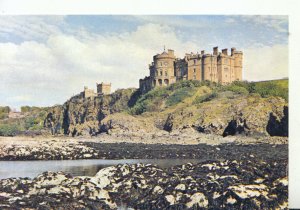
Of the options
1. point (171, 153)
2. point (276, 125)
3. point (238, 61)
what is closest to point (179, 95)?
point (238, 61)

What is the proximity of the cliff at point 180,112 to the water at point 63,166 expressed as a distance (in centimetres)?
308

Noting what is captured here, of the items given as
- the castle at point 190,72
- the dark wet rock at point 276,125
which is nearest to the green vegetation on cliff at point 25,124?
the castle at point 190,72

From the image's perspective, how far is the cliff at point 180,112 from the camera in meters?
15.4

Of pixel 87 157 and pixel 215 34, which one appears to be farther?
pixel 87 157

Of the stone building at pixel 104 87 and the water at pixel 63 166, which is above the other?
the stone building at pixel 104 87

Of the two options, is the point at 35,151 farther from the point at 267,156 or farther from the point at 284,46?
the point at 284,46

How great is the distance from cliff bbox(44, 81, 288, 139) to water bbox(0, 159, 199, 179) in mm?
3084

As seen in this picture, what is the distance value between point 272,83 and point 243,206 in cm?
481

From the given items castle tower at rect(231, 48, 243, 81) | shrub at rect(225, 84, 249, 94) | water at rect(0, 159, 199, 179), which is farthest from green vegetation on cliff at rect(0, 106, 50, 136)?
shrub at rect(225, 84, 249, 94)

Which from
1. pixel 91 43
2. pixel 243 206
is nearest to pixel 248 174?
pixel 243 206

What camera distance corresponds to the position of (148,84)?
17188mm

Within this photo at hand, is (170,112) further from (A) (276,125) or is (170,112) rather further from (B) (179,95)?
(A) (276,125)

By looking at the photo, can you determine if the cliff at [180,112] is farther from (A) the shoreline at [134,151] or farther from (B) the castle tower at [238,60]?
(A) the shoreline at [134,151]

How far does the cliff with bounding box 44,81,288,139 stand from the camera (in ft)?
50.5
